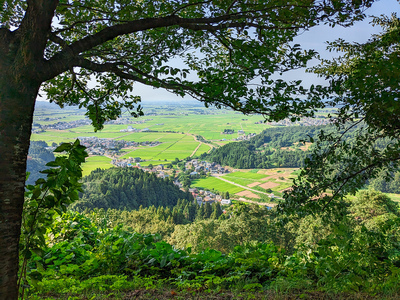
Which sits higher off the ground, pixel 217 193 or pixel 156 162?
pixel 156 162

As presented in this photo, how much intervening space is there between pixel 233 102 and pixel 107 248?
2.38 meters

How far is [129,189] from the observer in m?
50.1

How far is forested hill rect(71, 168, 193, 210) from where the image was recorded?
44812mm

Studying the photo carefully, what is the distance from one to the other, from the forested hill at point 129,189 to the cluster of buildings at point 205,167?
11268 millimetres

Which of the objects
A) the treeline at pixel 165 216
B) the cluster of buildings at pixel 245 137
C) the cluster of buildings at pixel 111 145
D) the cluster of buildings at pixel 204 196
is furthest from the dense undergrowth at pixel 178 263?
the cluster of buildings at pixel 245 137

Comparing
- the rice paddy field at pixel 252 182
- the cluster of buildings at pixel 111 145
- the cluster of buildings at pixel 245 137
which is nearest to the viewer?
the rice paddy field at pixel 252 182

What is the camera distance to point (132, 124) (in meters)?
96.6

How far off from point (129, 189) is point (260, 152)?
111ft

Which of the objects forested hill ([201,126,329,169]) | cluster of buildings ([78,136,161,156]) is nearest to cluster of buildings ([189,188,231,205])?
forested hill ([201,126,329,169])

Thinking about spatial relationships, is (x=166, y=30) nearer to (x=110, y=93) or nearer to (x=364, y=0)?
(x=110, y=93)

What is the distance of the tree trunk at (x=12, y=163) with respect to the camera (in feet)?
5.28

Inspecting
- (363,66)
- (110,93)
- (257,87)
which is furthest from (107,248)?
(363,66)

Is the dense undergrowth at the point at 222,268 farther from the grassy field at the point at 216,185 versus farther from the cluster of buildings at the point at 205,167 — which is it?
the cluster of buildings at the point at 205,167

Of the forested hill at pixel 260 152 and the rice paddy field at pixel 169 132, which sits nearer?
the forested hill at pixel 260 152
